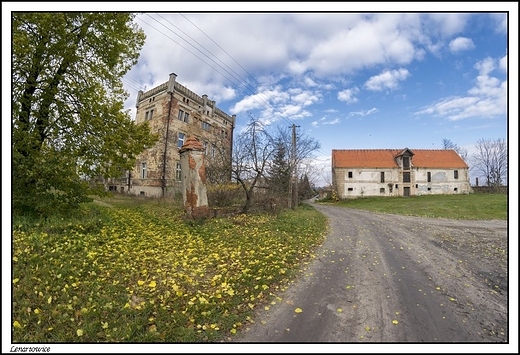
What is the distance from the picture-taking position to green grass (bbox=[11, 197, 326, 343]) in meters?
3.20

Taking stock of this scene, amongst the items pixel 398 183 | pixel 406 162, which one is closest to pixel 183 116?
pixel 398 183

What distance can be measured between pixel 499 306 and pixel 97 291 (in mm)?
6926

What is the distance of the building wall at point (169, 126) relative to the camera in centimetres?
2234

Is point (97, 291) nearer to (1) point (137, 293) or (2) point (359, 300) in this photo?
(1) point (137, 293)

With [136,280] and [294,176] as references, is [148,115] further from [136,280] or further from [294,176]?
[136,280]

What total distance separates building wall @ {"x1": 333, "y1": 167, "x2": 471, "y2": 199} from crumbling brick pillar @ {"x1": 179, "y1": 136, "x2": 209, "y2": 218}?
31053 mm

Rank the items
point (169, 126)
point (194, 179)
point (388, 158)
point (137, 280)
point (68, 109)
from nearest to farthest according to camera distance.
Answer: point (137, 280) → point (68, 109) → point (194, 179) → point (169, 126) → point (388, 158)

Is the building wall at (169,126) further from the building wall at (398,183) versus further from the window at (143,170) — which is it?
the building wall at (398,183)

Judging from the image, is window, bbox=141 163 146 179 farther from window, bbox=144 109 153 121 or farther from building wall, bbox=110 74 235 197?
window, bbox=144 109 153 121

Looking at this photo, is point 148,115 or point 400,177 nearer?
point 148,115

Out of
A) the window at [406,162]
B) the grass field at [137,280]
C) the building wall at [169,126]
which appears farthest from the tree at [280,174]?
the window at [406,162]

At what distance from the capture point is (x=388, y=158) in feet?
126

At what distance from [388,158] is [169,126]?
3376 cm

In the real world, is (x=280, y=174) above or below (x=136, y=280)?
above
